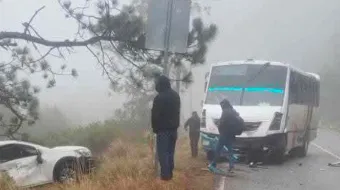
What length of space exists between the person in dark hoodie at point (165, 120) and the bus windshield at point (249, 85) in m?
7.48

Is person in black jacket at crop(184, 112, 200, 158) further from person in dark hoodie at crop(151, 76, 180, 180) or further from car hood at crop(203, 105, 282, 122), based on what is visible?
person in dark hoodie at crop(151, 76, 180, 180)

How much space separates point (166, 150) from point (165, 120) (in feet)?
1.65

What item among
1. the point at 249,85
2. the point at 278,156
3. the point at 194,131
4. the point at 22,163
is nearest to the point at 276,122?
the point at 278,156

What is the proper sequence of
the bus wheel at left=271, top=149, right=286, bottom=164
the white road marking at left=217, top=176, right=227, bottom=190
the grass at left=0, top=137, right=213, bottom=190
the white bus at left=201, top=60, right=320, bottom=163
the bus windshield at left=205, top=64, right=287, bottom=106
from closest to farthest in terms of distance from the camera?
the grass at left=0, top=137, right=213, bottom=190 < the white road marking at left=217, top=176, right=227, bottom=190 < the white bus at left=201, top=60, right=320, bottom=163 < the bus wheel at left=271, top=149, right=286, bottom=164 < the bus windshield at left=205, top=64, right=287, bottom=106

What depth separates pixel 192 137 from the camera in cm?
1542

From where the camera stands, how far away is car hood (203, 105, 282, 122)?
585 inches

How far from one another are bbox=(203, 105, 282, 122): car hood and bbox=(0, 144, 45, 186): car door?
15.8ft

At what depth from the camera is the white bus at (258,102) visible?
48.7 feet

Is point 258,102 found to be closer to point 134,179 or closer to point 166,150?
point 134,179

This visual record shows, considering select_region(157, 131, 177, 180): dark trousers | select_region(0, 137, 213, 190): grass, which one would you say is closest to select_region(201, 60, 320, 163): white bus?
select_region(0, 137, 213, 190): grass

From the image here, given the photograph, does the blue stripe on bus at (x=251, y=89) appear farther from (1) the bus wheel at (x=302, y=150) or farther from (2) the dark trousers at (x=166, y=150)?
(2) the dark trousers at (x=166, y=150)

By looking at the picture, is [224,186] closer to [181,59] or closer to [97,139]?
[181,59]

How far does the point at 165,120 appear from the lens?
26.6 feet

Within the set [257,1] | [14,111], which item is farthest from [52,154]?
[257,1]
